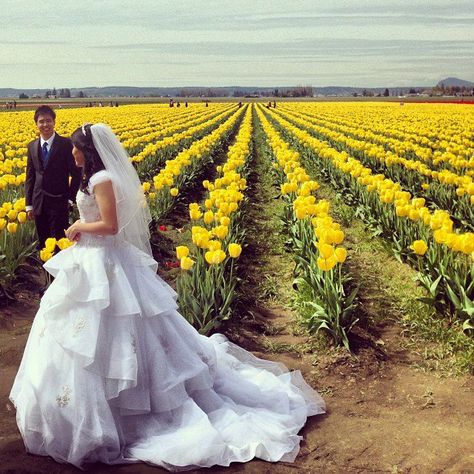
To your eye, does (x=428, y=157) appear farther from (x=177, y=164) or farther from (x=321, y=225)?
(x=321, y=225)

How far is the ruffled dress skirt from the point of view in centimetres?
382

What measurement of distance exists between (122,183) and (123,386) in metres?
1.28

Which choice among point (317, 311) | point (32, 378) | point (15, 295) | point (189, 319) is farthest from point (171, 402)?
point (15, 295)

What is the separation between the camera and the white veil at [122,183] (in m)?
4.09

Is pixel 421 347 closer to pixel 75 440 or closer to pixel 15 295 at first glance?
pixel 75 440

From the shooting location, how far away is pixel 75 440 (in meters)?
3.77

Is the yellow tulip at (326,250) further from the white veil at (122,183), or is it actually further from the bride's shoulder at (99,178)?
the bride's shoulder at (99,178)

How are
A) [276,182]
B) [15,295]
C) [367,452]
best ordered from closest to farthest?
1. [367,452]
2. [15,295]
3. [276,182]

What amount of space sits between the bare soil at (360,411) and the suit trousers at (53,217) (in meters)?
1.19

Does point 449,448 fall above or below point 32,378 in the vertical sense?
below

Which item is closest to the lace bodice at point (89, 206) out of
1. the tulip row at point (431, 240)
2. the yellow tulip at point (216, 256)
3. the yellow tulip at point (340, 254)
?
the yellow tulip at point (216, 256)

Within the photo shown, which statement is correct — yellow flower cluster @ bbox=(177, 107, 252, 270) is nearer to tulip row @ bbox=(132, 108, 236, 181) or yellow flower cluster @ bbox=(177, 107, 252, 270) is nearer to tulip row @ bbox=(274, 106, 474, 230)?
tulip row @ bbox=(274, 106, 474, 230)

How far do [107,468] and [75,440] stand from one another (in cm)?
27

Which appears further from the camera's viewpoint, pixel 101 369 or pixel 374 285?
pixel 374 285
